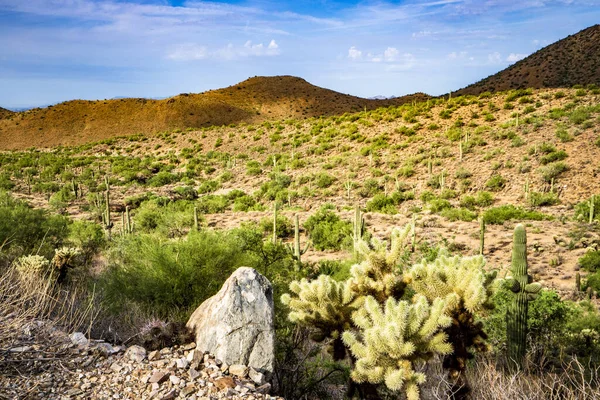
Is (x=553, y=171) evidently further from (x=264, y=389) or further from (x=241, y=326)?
(x=264, y=389)

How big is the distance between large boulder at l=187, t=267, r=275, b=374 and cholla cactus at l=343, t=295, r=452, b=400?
0.99 metres

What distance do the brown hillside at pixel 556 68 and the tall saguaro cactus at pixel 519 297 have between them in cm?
3950

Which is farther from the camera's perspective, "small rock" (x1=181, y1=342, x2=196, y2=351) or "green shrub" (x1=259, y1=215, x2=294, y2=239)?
"green shrub" (x1=259, y1=215, x2=294, y2=239)

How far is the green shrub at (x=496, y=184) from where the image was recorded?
2230 cm

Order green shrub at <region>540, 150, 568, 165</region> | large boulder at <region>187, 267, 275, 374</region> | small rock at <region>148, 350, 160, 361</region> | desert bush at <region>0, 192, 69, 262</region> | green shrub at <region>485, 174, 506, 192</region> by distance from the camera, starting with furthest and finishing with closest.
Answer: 1. green shrub at <region>540, 150, 568, 165</region>
2. green shrub at <region>485, 174, 506, 192</region>
3. desert bush at <region>0, 192, 69, 262</region>
4. large boulder at <region>187, 267, 275, 374</region>
5. small rock at <region>148, 350, 160, 361</region>

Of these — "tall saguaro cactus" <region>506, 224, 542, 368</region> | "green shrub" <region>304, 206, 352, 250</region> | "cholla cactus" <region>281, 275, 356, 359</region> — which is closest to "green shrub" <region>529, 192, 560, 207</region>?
"green shrub" <region>304, 206, 352, 250</region>

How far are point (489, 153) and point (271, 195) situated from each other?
11.9 metres

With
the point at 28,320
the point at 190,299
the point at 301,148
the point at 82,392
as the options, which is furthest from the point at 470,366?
the point at 301,148

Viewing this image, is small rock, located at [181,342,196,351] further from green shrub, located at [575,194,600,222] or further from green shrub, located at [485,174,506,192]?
green shrub, located at [485,174,506,192]

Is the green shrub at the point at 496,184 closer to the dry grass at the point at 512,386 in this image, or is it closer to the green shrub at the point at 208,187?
the green shrub at the point at 208,187

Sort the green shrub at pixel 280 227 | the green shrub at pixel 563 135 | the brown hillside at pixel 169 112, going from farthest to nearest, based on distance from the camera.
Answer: the brown hillside at pixel 169 112 < the green shrub at pixel 563 135 < the green shrub at pixel 280 227

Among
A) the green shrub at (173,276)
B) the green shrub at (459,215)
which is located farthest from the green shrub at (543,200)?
the green shrub at (173,276)

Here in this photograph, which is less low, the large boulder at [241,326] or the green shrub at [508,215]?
the large boulder at [241,326]

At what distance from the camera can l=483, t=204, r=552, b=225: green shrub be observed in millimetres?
18266
